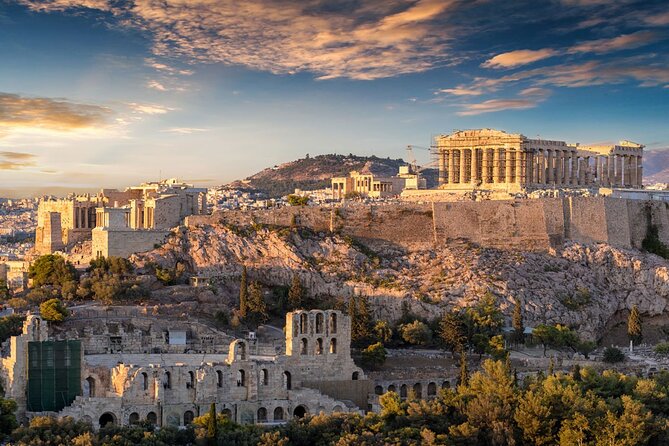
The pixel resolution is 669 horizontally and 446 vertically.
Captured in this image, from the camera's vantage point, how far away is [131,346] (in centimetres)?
3769

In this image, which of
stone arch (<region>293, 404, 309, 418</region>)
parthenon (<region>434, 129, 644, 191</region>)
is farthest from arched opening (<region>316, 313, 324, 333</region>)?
parthenon (<region>434, 129, 644, 191</region>)

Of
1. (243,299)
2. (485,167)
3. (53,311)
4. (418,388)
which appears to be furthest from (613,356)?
(53,311)

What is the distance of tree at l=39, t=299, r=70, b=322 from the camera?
1545 inches

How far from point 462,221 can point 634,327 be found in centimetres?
1087

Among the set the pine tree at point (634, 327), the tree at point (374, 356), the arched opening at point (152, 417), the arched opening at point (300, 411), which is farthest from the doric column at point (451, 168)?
the arched opening at point (152, 417)

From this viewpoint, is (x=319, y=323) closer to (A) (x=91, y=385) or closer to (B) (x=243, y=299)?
(B) (x=243, y=299)

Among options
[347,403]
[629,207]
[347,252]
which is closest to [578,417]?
[347,403]

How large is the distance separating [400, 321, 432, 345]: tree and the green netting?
1536cm

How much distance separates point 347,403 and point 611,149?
4129cm

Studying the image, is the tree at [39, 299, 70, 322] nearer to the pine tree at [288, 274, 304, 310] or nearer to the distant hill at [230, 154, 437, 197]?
the pine tree at [288, 274, 304, 310]

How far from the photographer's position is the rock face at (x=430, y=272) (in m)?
47.3

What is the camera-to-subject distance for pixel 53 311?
129 feet

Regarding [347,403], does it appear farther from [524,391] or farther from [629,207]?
[629,207]

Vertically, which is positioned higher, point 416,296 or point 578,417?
point 416,296
